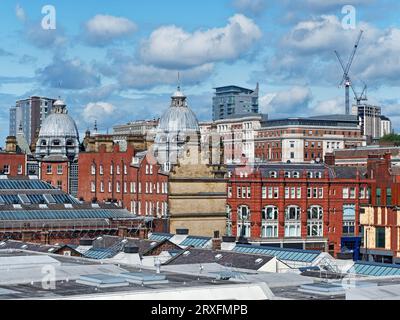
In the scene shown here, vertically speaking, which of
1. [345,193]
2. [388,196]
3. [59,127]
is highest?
[59,127]

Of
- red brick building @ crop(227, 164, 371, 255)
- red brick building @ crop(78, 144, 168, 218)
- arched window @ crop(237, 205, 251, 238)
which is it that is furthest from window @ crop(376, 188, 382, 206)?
red brick building @ crop(78, 144, 168, 218)

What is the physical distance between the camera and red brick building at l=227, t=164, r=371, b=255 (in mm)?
95375

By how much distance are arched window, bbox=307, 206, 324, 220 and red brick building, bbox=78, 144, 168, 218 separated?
1729 centimetres

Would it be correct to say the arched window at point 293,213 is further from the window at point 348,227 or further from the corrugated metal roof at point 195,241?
A: the corrugated metal roof at point 195,241

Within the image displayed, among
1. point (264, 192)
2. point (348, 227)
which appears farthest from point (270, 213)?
point (348, 227)

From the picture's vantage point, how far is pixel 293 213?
97562mm

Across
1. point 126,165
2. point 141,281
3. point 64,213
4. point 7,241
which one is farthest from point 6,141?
point 141,281

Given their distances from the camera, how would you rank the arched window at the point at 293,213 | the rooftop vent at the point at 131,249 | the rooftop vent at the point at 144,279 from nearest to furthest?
1. the rooftop vent at the point at 144,279
2. the rooftop vent at the point at 131,249
3. the arched window at the point at 293,213

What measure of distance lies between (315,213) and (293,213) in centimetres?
256

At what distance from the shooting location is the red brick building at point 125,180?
89562 millimetres

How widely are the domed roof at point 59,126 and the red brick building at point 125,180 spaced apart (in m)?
9.62

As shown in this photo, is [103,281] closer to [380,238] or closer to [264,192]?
[380,238]

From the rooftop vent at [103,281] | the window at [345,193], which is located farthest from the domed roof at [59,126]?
the rooftop vent at [103,281]

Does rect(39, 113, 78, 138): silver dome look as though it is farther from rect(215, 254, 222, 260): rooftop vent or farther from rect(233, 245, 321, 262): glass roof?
rect(215, 254, 222, 260): rooftop vent
